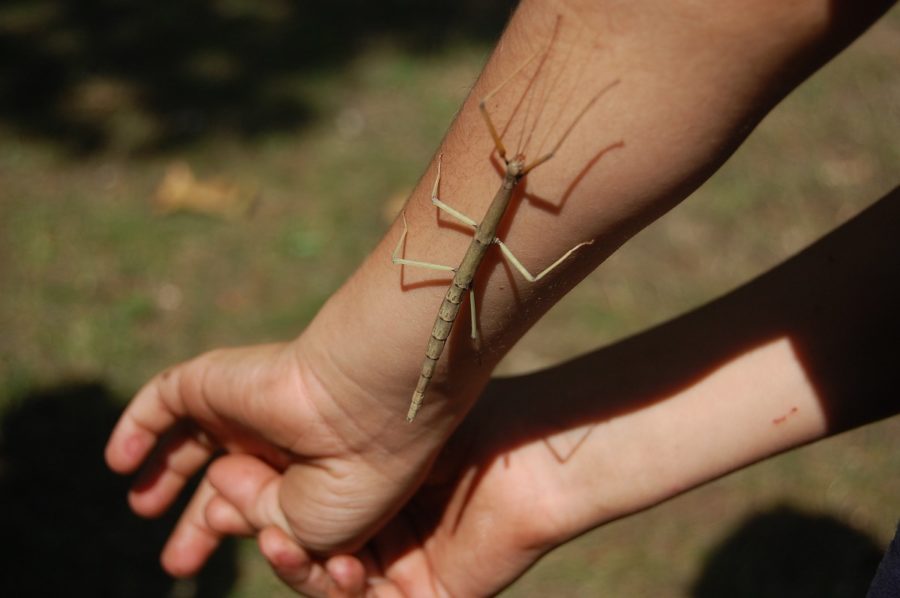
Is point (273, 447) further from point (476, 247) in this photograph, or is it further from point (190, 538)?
point (476, 247)

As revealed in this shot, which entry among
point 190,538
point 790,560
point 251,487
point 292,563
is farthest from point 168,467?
point 790,560

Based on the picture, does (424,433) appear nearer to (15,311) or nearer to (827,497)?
(827,497)

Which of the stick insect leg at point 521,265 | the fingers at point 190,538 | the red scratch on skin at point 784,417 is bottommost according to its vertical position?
the fingers at point 190,538

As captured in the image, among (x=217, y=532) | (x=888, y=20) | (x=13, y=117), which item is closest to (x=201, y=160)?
(x=13, y=117)

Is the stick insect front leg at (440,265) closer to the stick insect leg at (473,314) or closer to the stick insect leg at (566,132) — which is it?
the stick insect leg at (473,314)

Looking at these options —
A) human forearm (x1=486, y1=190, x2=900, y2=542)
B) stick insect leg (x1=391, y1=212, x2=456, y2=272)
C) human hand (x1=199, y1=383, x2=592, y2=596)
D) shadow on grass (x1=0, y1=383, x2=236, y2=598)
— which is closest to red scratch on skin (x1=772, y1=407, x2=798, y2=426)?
human forearm (x1=486, y1=190, x2=900, y2=542)

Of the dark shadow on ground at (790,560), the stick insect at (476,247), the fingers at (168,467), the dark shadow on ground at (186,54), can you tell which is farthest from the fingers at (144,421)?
the dark shadow on ground at (186,54)
